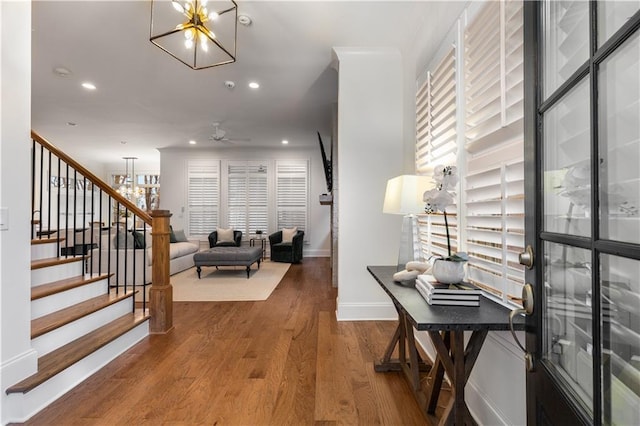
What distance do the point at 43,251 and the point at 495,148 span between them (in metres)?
3.62

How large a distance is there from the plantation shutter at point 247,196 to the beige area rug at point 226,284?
6.58 feet

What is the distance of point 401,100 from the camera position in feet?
11.0

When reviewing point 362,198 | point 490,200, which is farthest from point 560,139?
point 362,198

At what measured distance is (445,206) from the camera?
1.65 meters

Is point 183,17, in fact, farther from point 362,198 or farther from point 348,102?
point 362,198

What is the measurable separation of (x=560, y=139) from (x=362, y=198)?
2587 millimetres

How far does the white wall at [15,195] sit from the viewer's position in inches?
67.0

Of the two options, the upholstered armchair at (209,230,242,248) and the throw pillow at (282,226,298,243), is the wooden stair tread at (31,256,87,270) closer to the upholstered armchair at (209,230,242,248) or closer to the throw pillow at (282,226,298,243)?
the upholstered armchair at (209,230,242,248)

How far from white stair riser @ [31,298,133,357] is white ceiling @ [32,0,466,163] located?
8.48 ft

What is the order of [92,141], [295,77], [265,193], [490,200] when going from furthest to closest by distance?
[265,193] → [92,141] → [295,77] → [490,200]

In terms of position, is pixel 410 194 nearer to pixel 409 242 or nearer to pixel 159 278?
pixel 409 242

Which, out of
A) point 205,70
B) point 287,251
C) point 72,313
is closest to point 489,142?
point 72,313

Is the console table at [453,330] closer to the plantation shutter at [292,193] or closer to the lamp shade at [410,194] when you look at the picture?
the lamp shade at [410,194]

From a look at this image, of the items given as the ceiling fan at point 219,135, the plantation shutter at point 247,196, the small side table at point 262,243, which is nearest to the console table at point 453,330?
the ceiling fan at point 219,135
